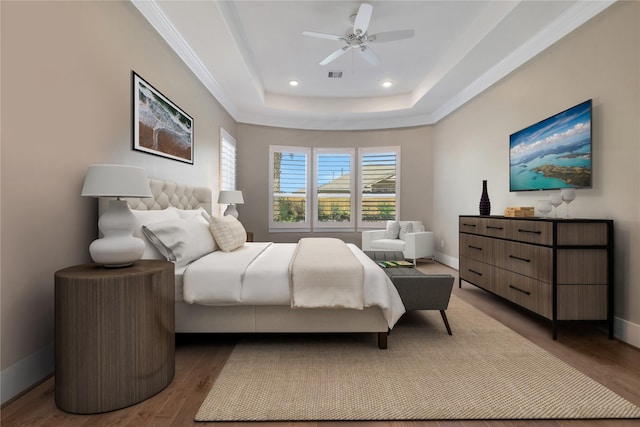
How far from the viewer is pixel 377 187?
6488mm

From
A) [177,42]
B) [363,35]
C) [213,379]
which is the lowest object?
[213,379]

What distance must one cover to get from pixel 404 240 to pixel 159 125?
419cm

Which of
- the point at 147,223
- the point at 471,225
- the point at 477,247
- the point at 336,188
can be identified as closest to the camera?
the point at 147,223

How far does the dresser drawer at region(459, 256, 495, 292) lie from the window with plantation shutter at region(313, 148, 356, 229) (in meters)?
2.89

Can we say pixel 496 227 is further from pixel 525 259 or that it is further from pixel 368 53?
pixel 368 53

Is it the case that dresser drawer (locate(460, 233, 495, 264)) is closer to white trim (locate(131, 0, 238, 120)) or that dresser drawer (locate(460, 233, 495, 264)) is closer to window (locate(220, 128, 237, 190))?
window (locate(220, 128, 237, 190))

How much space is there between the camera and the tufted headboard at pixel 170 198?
101 inches

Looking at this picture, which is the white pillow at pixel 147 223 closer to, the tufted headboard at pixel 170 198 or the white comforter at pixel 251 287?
the tufted headboard at pixel 170 198

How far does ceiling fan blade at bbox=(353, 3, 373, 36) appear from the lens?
284 cm

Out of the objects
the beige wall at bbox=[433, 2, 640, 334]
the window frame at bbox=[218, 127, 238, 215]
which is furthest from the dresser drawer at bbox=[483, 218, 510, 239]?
the window frame at bbox=[218, 127, 238, 215]

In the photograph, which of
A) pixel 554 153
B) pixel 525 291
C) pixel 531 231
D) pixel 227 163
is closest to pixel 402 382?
pixel 525 291

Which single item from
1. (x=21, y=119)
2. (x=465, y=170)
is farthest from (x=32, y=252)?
(x=465, y=170)

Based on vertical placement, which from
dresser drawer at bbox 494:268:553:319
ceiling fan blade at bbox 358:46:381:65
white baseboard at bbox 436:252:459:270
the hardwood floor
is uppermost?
ceiling fan blade at bbox 358:46:381:65

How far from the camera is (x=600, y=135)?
261 centimetres
